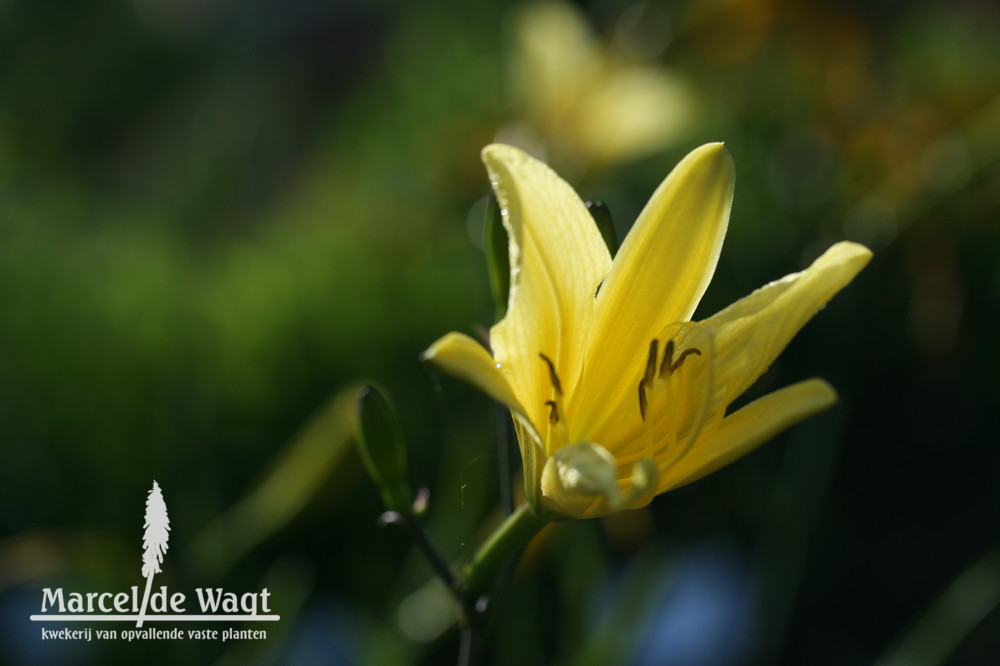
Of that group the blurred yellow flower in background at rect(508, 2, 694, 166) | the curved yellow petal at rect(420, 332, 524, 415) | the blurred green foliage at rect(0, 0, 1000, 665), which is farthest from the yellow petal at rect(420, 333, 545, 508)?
the blurred yellow flower in background at rect(508, 2, 694, 166)

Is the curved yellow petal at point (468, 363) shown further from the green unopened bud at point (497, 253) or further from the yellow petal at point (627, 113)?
the yellow petal at point (627, 113)

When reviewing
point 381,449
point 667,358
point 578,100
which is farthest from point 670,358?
point 578,100

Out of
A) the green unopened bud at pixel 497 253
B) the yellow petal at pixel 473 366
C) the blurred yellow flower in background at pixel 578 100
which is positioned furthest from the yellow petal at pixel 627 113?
the yellow petal at pixel 473 366

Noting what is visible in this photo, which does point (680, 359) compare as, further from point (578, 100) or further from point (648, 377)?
point (578, 100)

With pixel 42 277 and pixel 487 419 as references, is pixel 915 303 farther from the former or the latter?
pixel 42 277

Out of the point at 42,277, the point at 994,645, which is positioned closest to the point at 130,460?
the point at 42,277

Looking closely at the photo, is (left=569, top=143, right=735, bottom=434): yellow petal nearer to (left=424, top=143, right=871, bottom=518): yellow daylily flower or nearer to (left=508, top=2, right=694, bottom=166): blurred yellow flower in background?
(left=424, top=143, right=871, bottom=518): yellow daylily flower
